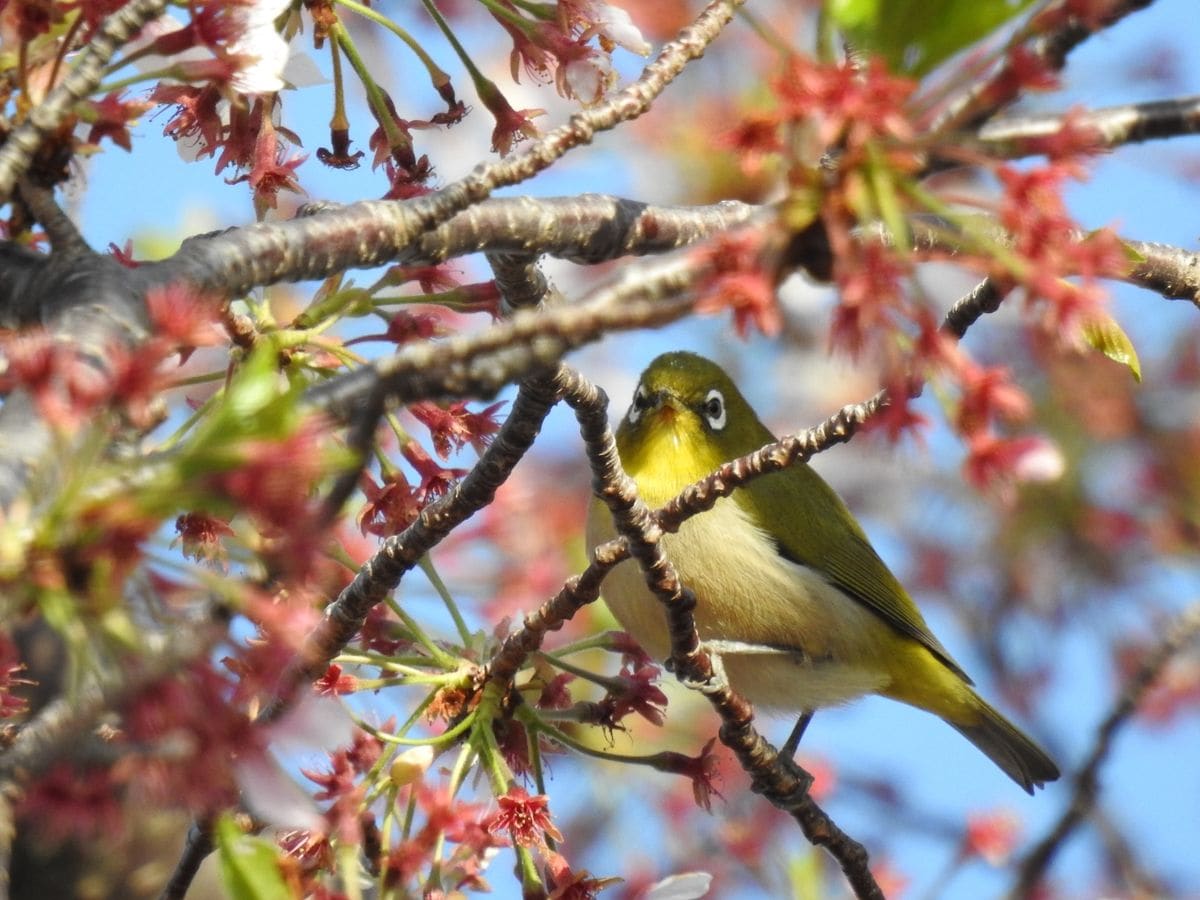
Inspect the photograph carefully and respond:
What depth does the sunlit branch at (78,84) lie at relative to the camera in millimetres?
1927

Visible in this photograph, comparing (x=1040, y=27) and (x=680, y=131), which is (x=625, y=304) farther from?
(x=680, y=131)

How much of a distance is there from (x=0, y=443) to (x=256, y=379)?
1.14 feet

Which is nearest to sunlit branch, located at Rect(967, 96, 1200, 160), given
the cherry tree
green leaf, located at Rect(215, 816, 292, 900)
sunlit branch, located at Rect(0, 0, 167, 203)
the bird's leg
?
the cherry tree

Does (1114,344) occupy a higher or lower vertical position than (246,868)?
higher

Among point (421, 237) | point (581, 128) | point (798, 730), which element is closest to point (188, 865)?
point (421, 237)

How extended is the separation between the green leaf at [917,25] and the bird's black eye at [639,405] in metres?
3.73

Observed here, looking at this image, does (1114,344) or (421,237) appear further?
(1114,344)

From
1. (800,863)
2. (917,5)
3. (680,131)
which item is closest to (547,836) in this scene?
(800,863)

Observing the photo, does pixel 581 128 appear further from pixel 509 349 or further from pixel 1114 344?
pixel 1114 344

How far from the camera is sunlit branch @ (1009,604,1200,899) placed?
3.74 metres

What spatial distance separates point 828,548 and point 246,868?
3.92 meters

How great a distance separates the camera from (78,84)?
1.94 meters

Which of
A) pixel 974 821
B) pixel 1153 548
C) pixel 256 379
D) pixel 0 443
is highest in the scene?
pixel 256 379

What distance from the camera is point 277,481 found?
1.42 meters
